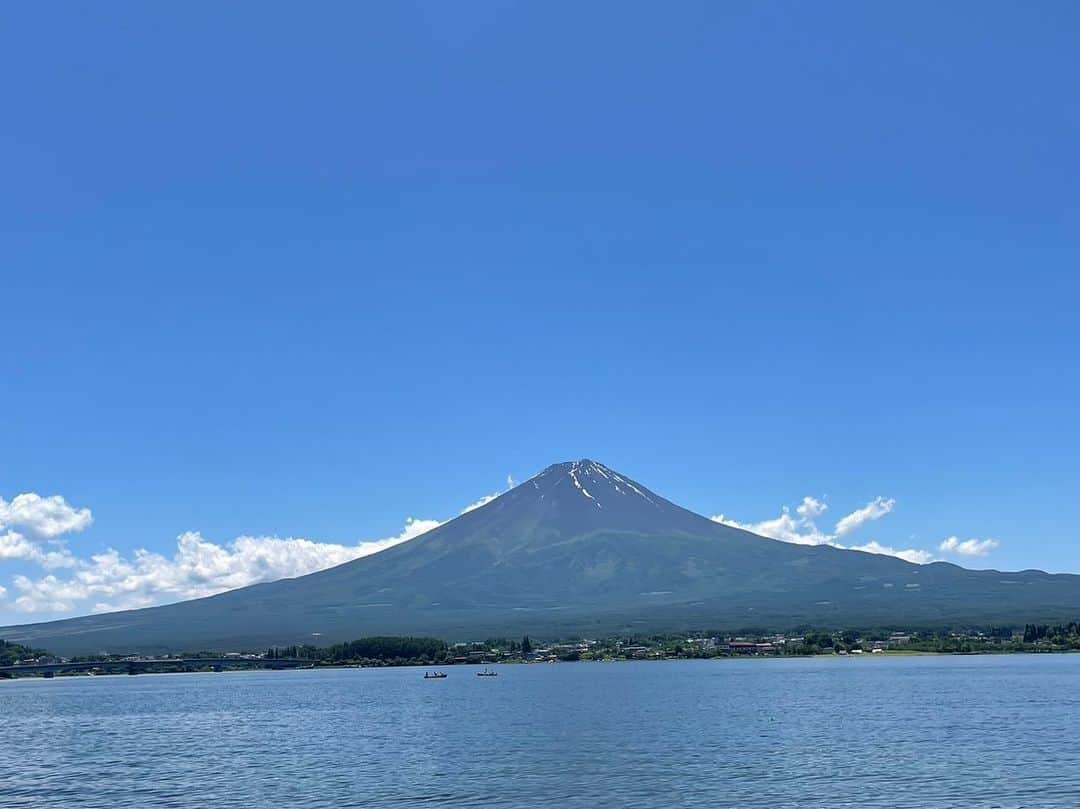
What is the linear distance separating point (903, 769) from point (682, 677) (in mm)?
86590

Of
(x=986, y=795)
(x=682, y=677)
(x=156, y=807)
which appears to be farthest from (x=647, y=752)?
(x=682, y=677)

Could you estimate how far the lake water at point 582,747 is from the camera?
4762cm

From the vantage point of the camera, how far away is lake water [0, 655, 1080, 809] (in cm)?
4762

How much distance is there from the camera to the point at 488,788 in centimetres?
4966

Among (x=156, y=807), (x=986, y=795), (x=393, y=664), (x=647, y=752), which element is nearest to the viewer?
(x=986, y=795)

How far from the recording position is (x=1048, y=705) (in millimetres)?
83438

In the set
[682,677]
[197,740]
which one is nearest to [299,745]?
[197,740]

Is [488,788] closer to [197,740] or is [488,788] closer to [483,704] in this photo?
[197,740]

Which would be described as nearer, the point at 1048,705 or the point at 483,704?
the point at 1048,705

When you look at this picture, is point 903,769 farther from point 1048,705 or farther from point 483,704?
point 483,704

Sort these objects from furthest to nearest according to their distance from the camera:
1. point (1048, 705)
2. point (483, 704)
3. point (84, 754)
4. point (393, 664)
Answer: point (393, 664)
point (483, 704)
point (1048, 705)
point (84, 754)

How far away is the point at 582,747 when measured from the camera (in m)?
62.9

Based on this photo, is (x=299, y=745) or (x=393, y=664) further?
(x=393, y=664)

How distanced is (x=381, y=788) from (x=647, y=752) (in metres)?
15.2
